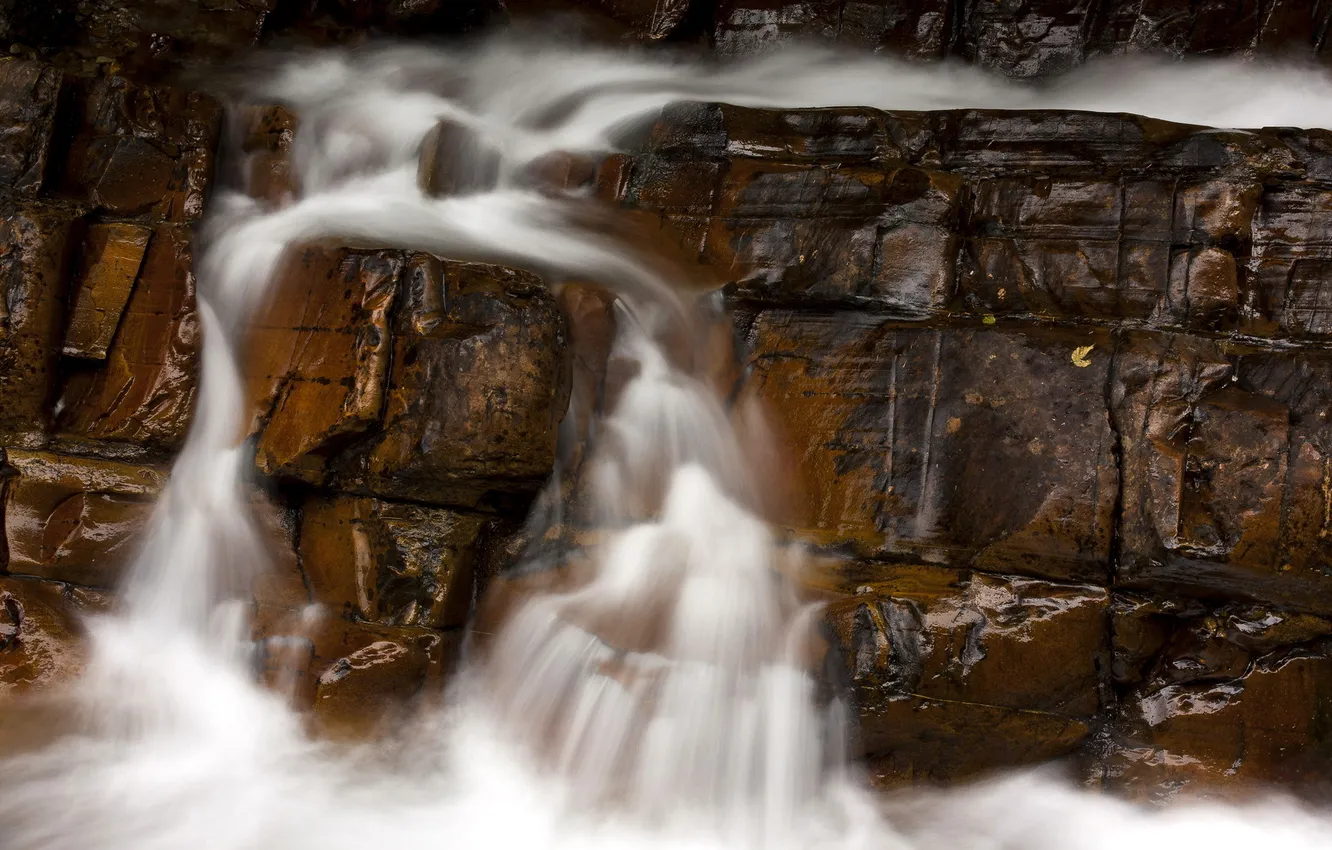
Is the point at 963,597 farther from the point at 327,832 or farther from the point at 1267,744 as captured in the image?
the point at 327,832

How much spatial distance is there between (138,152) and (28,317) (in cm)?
123

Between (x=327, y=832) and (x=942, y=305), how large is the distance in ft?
13.9

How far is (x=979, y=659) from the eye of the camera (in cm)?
436

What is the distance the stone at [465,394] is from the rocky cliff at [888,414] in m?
0.02

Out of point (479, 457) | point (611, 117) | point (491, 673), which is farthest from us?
point (611, 117)

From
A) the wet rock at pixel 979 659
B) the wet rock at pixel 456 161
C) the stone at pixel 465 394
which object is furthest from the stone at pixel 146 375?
the wet rock at pixel 979 659

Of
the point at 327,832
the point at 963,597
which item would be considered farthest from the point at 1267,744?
the point at 327,832

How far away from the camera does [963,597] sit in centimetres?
444

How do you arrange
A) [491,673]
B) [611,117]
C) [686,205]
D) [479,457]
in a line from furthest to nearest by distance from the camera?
[611,117] → [686,205] → [491,673] → [479,457]

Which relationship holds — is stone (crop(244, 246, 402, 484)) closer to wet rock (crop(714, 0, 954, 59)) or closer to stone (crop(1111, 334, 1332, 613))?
stone (crop(1111, 334, 1332, 613))

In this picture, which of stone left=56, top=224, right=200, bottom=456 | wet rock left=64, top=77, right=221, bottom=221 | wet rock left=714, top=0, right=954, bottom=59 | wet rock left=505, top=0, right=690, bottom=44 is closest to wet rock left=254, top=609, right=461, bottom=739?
stone left=56, top=224, right=200, bottom=456

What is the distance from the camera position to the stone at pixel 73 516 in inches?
181

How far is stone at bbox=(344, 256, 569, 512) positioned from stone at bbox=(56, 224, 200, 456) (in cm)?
121

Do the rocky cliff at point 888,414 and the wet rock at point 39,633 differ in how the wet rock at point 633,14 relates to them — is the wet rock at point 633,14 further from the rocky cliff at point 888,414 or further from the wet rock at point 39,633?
the wet rock at point 39,633
